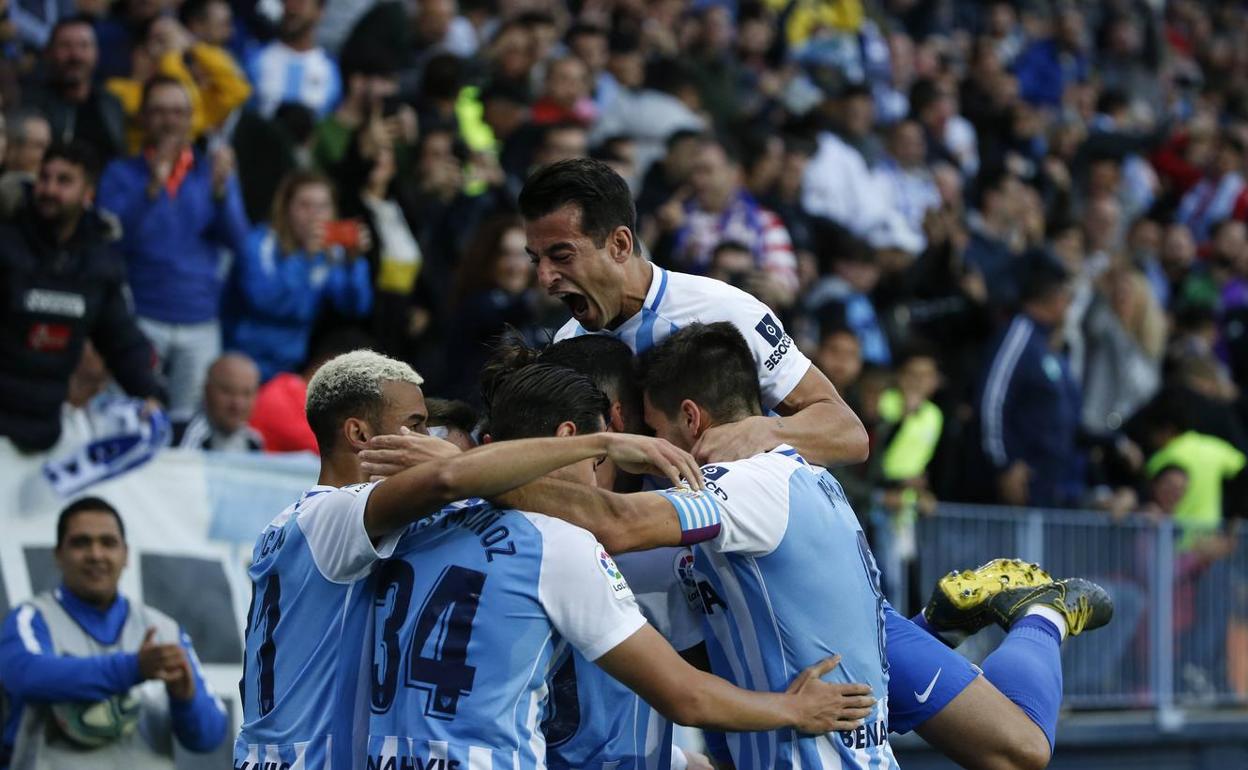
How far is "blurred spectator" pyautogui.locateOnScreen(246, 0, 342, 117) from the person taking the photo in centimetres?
1238

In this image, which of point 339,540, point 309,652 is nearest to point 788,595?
point 339,540

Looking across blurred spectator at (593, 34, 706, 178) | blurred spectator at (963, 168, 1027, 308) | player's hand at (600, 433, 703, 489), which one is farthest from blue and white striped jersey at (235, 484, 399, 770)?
blurred spectator at (963, 168, 1027, 308)

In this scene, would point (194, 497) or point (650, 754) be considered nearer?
point (650, 754)

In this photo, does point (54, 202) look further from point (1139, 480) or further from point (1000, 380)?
point (1139, 480)

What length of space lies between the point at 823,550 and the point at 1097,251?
12340mm

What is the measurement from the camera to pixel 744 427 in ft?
19.6

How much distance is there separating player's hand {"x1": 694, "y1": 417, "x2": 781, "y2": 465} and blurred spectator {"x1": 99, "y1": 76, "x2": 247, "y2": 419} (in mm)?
5232

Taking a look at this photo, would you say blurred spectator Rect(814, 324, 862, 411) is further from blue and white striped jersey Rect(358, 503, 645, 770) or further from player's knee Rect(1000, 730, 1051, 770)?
blue and white striped jersey Rect(358, 503, 645, 770)

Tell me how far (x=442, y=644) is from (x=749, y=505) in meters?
1.02

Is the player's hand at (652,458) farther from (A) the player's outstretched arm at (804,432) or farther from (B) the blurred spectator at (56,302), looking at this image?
(B) the blurred spectator at (56,302)

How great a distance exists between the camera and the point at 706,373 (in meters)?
6.01

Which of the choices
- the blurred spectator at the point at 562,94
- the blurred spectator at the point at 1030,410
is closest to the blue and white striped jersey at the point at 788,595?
the blurred spectator at the point at 1030,410

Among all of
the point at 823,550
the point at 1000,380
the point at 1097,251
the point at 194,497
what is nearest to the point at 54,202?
the point at 194,497

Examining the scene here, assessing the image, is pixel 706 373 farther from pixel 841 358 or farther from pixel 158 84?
pixel 841 358
